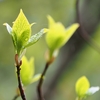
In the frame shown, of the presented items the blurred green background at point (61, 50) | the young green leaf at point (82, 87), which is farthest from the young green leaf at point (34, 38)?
the blurred green background at point (61, 50)

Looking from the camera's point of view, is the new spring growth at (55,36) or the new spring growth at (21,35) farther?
the new spring growth at (55,36)

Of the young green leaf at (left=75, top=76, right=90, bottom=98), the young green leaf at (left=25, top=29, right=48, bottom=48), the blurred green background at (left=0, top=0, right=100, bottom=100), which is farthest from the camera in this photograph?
the blurred green background at (left=0, top=0, right=100, bottom=100)

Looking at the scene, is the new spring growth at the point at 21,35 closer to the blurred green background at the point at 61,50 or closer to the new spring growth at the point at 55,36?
the new spring growth at the point at 55,36

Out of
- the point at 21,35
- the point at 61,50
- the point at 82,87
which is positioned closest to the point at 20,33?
the point at 21,35

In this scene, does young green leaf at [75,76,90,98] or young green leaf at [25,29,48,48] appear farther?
young green leaf at [75,76,90,98]

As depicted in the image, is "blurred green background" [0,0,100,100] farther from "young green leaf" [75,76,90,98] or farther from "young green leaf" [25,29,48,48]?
"young green leaf" [25,29,48,48]

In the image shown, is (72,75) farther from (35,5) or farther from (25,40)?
(25,40)

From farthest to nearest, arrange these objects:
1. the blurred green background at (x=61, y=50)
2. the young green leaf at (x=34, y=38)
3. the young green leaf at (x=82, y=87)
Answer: the blurred green background at (x=61, y=50) → the young green leaf at (x=82, y=87) → the young green leaf at (x=34, y=38)

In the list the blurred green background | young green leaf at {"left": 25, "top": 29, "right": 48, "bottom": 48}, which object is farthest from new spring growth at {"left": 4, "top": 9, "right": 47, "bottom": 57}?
the blurred green background

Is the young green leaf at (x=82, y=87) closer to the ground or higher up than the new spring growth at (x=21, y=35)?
closer to the ground

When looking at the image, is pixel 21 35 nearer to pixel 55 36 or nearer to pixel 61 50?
pixel 55 36
